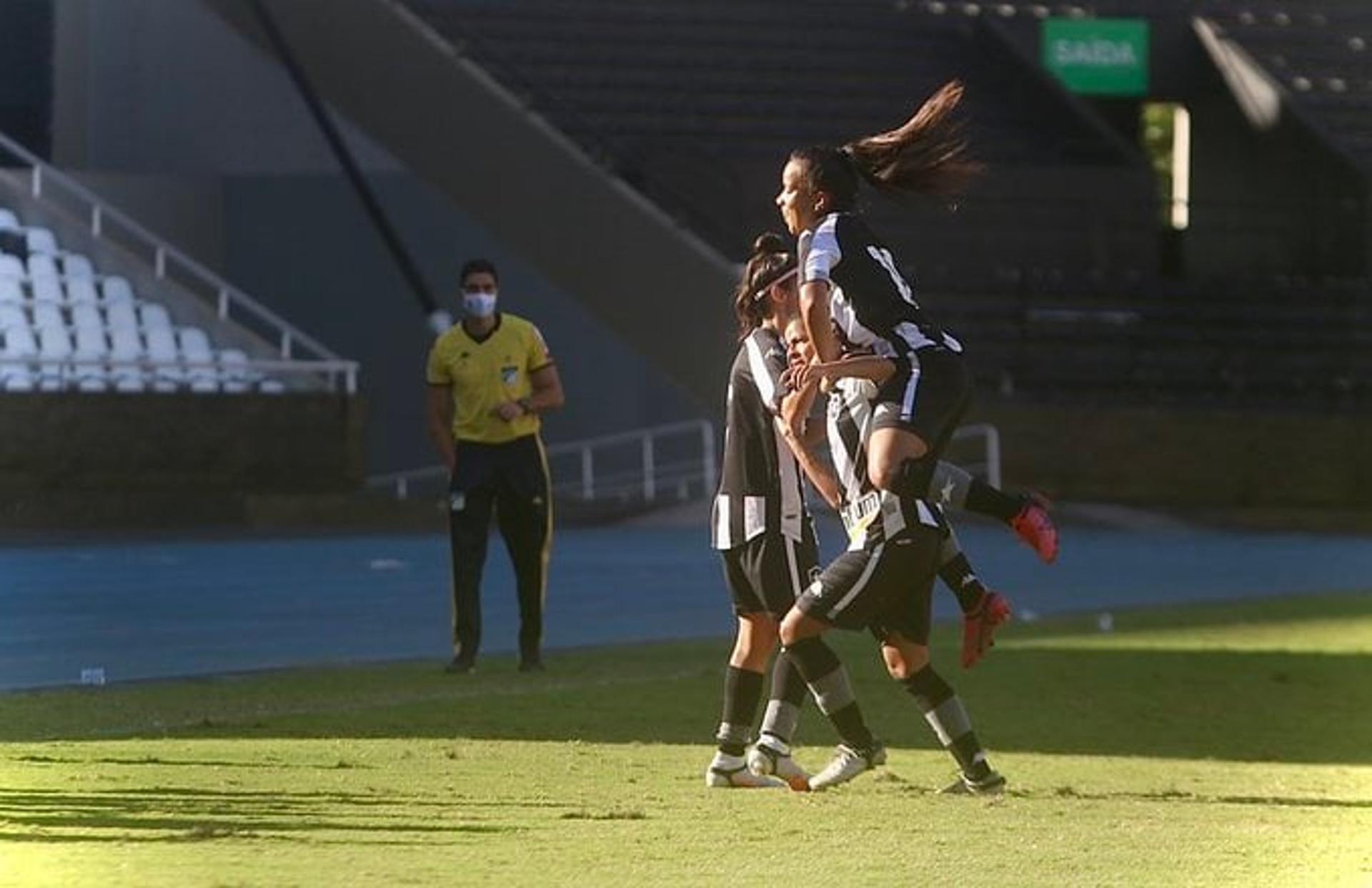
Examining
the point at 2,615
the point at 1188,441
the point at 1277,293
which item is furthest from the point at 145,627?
the point at 1277,293

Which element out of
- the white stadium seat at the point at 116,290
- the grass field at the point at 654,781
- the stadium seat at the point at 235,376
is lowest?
the grass field at the point at 654,781

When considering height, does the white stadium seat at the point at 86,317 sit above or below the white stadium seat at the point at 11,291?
below

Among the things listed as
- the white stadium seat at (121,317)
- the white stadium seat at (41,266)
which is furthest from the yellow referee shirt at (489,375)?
the white stadium seat at (41,266)

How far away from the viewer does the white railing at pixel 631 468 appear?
34406 millimetres

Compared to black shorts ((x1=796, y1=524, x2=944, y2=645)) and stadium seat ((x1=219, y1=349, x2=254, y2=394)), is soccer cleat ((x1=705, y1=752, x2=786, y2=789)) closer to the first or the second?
black shorts ((x1=796, y1=524, x2=944, y2=645))

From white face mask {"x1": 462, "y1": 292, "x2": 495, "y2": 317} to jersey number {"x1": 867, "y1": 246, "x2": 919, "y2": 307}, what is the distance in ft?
20.5

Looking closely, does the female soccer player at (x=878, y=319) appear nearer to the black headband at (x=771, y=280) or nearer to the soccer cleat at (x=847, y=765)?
the black headband at (x=771, y=280)

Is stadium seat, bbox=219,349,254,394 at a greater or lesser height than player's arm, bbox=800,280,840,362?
lesser

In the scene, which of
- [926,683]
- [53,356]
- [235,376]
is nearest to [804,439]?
[926,683]

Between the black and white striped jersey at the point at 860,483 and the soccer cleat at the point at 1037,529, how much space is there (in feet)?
1.08

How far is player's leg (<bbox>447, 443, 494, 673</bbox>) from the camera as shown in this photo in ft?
55.5

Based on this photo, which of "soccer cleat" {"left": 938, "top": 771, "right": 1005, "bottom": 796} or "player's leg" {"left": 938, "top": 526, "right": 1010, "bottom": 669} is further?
"soccer cleat" {"left": 938, "top": 771, "right": 1005, "bottom": 796}

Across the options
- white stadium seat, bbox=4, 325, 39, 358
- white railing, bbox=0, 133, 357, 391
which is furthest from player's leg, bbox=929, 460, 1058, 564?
white railing, bbox=0, 133, 357, 391

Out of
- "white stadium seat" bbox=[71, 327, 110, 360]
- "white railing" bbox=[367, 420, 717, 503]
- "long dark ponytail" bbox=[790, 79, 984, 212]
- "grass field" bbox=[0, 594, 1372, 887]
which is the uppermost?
"long dark ponytail" bbox=[790, 79, 984, 212]
